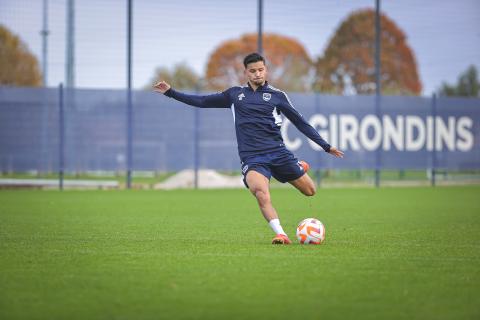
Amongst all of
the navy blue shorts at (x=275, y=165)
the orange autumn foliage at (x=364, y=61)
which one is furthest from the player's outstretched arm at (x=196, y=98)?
the orange autumn foliage at (x=364, y=61)

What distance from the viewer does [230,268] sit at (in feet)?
21.7

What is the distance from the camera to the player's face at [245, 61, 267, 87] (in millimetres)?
8977

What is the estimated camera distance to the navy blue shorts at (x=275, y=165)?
29.4 feet

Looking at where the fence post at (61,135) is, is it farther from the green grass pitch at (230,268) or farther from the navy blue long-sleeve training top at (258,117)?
the navy blue long-sleeve training top at (258,117)

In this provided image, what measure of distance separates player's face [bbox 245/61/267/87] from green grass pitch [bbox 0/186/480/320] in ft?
5.95

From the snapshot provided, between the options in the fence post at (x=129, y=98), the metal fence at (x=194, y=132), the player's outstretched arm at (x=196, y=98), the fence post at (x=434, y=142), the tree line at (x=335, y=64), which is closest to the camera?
the player's outstretched arm at (x=196, y=98)

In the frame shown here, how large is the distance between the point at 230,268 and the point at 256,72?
9.91 ft

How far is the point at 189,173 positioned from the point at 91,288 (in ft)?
61.8

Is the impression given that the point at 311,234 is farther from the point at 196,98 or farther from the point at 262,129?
the point at 196,98

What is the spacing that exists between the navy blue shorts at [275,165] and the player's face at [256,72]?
842 mm

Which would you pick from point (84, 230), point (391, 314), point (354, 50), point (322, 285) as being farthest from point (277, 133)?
point (354, 50)

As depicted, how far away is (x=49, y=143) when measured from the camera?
22.4 metres

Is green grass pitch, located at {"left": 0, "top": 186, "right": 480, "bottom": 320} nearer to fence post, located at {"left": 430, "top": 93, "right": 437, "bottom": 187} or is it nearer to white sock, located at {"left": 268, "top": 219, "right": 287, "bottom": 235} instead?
white sock, located at {"left": 268, "top": 219, "right": 287, "bottom": 235}

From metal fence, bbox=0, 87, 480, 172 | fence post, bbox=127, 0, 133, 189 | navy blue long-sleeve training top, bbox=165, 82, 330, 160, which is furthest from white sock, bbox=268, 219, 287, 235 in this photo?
fence post, bbox=127, 0, 133, 189
